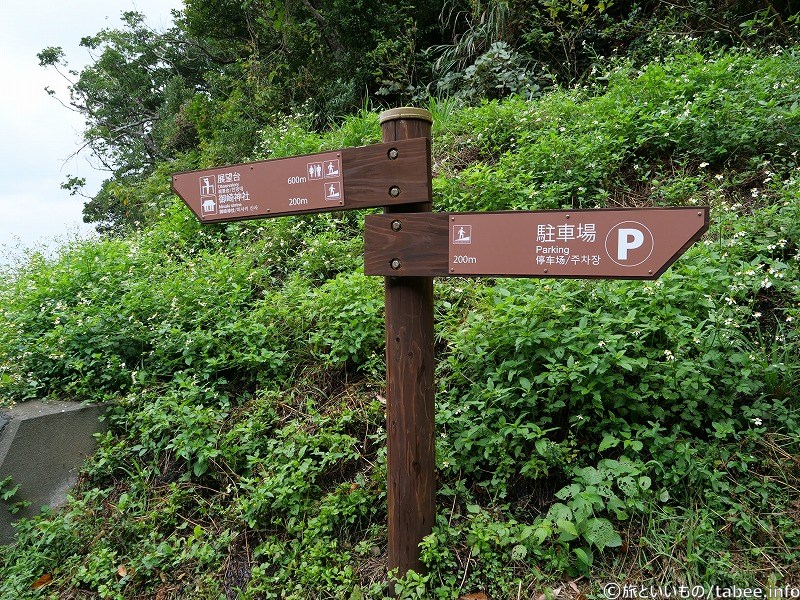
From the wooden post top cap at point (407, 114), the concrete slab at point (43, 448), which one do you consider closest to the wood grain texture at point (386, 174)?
the wooden post top cap at point (407, 114)

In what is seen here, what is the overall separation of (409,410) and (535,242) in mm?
897

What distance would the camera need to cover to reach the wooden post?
225cm

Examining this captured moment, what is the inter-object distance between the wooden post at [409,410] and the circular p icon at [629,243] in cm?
76

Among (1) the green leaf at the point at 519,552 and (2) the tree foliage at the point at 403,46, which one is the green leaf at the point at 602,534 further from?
(2) the tree foliage at the point at 403,46

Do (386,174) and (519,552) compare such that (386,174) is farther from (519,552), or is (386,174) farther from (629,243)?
(519,552)

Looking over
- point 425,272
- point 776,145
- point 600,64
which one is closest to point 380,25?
point 600,64

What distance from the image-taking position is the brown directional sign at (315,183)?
2152mm

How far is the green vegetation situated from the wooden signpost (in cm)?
40

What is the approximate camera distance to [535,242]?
2018 millimetres

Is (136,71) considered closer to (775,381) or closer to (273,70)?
(273,70)

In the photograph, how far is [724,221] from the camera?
344cm

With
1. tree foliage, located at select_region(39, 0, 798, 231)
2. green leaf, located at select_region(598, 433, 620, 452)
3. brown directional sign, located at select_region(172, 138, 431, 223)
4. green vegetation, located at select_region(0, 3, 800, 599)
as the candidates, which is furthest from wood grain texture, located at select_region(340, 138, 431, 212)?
tree foliage, located at select_region(39, 0, 798, 231)

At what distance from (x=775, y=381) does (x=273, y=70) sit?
24.9 ft

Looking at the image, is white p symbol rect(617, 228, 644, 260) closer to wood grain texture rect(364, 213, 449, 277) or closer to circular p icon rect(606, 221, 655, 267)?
circular p icon rect(606, 221, 655, 267)
